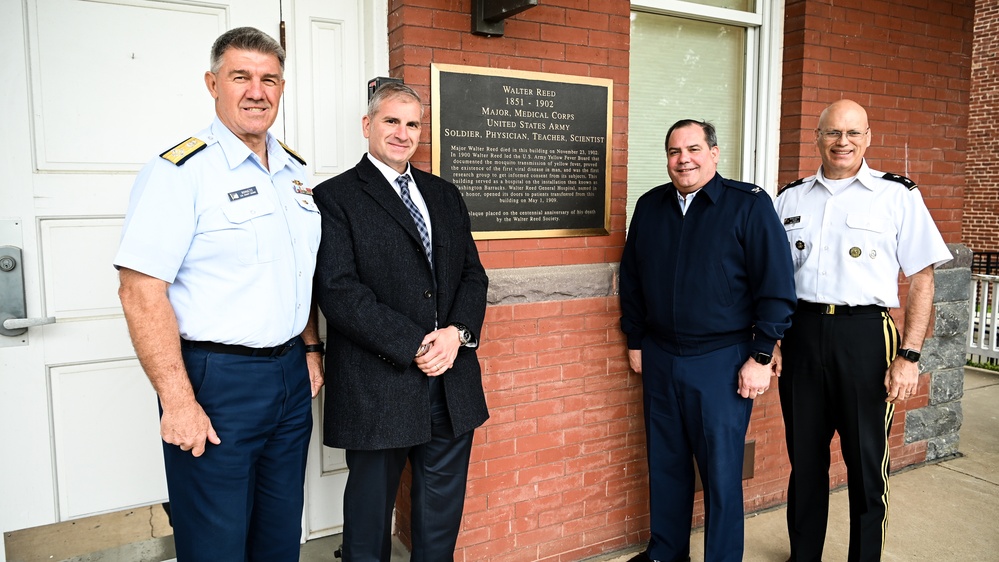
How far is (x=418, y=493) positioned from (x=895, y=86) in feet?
12.1

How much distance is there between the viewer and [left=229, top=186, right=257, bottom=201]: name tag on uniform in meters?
2.04

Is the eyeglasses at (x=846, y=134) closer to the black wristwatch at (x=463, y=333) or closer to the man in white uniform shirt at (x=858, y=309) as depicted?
the man in white uniform shirt at (x=858, y=309)

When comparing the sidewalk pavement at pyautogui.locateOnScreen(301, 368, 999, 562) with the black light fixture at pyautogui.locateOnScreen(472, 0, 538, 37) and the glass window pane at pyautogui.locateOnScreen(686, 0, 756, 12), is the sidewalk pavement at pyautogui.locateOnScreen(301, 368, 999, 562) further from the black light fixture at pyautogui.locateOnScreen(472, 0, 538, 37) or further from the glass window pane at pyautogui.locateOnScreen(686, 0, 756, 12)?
the glass window pane at pyautogui.locateOnScreen(686, 0, 756, 12)

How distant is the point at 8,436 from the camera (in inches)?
97.7

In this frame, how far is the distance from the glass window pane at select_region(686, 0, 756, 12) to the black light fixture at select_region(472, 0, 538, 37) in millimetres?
1476

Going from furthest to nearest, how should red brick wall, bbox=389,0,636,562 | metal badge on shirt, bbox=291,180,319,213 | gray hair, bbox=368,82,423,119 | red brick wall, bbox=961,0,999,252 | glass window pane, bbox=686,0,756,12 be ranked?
red brick wall, bbox=961,0,999,252 → glass window pane, bbox=686,0,756,12 → red brick wall, bbox=389,0,636,562 → gray hair, bbox=368,82,423,119 → metal badge on shirt, bbox=291,180,319,213

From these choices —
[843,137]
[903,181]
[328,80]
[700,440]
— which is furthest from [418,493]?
[903,181]

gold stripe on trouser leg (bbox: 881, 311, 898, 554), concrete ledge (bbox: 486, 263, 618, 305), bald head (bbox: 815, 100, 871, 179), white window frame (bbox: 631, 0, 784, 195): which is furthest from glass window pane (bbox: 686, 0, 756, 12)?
gold stripe on trouser leg (bbox: 881, 311, 898, 554)

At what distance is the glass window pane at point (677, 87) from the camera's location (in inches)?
147

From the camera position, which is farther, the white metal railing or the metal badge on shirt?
the white metal railing

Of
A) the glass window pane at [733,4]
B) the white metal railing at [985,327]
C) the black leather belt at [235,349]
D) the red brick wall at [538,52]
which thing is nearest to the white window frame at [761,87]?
the glass window pane at [733,4]

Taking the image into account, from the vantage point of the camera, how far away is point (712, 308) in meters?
2.91

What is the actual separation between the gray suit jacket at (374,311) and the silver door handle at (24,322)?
1029 mm

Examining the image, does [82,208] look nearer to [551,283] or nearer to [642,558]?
[551,283]
